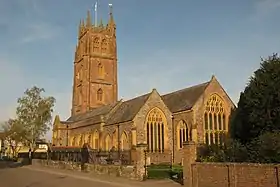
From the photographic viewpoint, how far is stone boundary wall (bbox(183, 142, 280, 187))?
16672mm

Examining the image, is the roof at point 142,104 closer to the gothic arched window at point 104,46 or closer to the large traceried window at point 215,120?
the large traceried window at point 215,120

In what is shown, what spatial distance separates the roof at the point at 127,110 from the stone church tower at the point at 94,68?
19738 mm

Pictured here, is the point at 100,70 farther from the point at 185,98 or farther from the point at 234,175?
the point at 234,175

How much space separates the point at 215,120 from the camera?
46656 millimetres

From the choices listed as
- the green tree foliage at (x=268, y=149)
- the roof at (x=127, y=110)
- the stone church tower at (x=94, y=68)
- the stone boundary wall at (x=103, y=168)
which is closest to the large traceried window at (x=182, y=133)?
the roof at (x=127, y=110)

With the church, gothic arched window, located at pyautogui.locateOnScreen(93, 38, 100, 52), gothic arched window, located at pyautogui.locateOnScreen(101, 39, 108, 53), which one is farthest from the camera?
gothic arched window, located at pyautogui.locateOnScreen(101, 39, 108, 53)

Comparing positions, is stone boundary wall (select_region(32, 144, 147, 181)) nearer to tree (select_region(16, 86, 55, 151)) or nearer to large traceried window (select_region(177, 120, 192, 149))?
large traceried window (select_region(177, 120, 192, 149))

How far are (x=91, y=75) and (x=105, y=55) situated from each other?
Result: 594cm

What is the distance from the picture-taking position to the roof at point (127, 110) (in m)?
45.5

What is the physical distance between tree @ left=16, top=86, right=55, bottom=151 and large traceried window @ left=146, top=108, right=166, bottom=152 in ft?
86.8

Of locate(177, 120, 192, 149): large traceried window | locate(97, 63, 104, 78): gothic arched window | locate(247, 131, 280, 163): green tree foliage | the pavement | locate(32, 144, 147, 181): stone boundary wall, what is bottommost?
the pavement

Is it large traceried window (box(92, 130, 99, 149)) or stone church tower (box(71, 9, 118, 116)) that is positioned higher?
stone church tower (box(71, 9, 118, 116))

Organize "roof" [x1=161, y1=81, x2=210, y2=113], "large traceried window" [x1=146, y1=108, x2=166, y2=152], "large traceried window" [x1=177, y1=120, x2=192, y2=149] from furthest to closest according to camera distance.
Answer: "roof" [x1=161, y1=81, x2=210, y2=113] < "large traceried window" [x1=177, y1=120, x2=192, y2=149] < "large traceried window" [x1=146, y1=108, x2=166, y2=152]

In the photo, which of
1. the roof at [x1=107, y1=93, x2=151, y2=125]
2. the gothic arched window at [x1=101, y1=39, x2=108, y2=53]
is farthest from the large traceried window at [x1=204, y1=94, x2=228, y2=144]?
the gothic arched window at [x1=101, y1=39, x2=108, y2=53]
